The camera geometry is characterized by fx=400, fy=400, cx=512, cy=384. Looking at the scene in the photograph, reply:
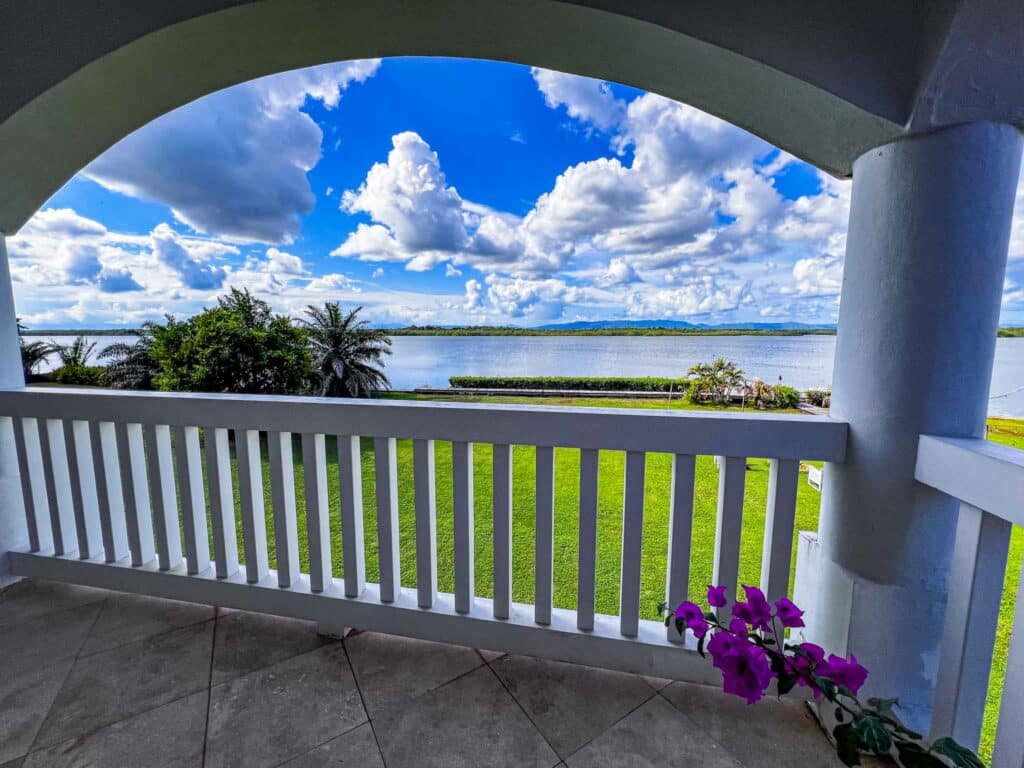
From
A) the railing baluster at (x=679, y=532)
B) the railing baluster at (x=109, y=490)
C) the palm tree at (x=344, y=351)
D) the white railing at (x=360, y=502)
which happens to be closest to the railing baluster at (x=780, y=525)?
the white railing at (x=360, y=502)

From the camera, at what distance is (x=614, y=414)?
1311 millimetres

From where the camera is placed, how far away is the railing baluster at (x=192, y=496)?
171cm

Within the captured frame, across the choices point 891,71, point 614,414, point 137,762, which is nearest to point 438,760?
point 137,762

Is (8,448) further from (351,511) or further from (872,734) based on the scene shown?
(872,734)

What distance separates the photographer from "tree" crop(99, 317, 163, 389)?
2867mm

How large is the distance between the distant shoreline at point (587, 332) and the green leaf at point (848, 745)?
1.05 m

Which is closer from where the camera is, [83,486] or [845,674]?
[845,674]

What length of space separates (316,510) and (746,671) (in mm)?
1499

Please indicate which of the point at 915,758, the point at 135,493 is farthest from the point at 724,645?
the point at 135,493

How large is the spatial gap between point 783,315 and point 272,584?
248 centimetres

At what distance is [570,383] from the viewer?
5.83 ft

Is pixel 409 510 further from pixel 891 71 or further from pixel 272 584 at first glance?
pixel 891 71

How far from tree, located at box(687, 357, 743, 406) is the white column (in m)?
3.19

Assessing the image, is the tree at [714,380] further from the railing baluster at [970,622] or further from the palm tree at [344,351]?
the palm tree at [344,351]
